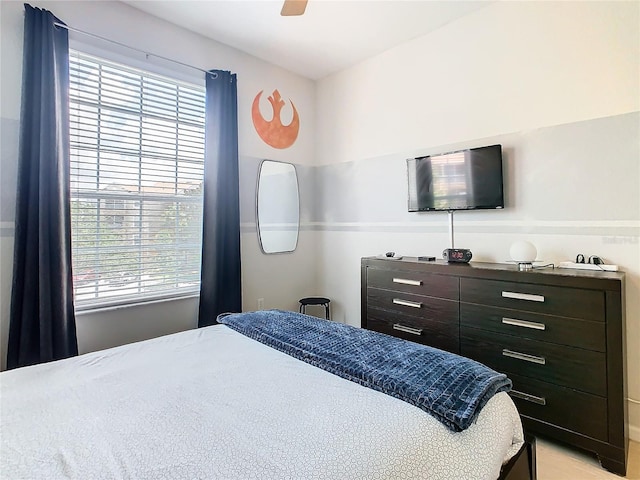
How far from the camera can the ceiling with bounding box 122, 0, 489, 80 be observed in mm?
2498

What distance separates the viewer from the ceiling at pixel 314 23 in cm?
250

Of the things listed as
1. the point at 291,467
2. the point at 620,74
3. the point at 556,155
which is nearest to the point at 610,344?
the point at 556,155

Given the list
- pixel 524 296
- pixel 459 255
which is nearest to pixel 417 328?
pixel 459 255

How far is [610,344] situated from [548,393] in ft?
1.35

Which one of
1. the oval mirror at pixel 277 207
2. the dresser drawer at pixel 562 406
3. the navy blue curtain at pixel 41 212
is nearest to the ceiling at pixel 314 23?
the navy blue curtain at pixel 41 212

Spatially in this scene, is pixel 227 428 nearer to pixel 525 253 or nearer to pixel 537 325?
pixel 537 325

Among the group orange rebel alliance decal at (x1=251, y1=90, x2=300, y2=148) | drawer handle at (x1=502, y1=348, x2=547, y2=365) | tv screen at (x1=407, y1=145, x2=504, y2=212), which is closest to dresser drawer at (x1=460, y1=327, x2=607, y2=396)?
drawer handle at (x1=502, y1=348, x2=547, y2=365)

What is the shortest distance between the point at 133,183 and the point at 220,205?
66 cm

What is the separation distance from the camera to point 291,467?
778mm

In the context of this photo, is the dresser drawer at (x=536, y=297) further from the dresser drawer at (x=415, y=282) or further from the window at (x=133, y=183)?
the window at (x=133, y=183)

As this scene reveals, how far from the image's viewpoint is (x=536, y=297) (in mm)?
1890

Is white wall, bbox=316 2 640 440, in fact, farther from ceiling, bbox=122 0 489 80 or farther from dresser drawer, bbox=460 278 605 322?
dresser drawer, bbox=460 278 605 322

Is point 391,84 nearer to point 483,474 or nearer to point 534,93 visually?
point 534,93

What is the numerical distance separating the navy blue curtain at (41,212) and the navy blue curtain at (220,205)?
0.95 meters
